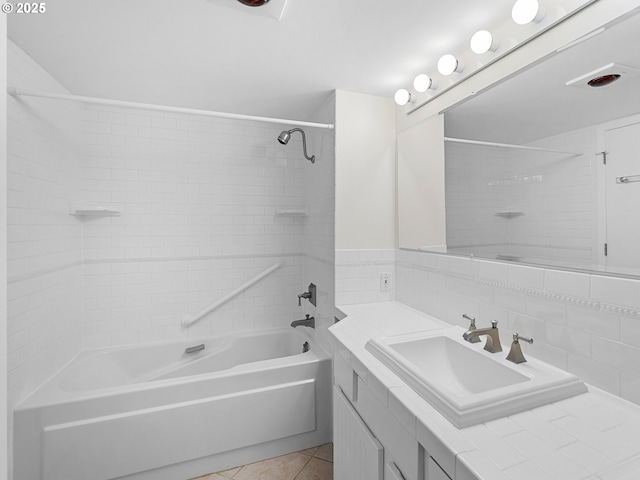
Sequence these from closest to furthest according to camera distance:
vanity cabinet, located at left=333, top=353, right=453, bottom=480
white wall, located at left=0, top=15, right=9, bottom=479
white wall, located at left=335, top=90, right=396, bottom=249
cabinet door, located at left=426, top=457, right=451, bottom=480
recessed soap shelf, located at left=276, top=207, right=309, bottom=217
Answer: white wall, located at left=0, top=15, right=9, bottom=479
cabinet door, located at left=426, top=457, right=451, bottom=480
vanity cabinet, located at left=333, top=353, right=453, bottom=480
white wall, located at left=335, top=90, right=396, bottom=249
recessed soap shelf, located at left=276, top=207, right=309, bottom=217

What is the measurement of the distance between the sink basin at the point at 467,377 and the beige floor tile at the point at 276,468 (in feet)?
3.82

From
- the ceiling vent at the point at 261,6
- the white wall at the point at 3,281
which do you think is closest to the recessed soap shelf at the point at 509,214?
the ceiling vent at the point at 261,6

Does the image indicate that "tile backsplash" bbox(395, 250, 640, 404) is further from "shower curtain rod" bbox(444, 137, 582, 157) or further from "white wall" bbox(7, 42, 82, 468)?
"white wall" bbox(7, 42, 82, 468)

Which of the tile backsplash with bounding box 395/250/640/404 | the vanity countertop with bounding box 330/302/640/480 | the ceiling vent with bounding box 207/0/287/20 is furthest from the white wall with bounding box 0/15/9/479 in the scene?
the tile backsplash with bounding box 395/250/640/404

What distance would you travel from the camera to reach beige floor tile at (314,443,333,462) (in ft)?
6.63

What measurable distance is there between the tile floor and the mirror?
161 centimetres

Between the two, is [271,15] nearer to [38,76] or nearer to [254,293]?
[38,76]

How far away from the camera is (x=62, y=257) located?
212cm

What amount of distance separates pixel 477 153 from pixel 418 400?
1243mm

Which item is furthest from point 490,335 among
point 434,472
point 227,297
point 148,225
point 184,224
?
point 148,225

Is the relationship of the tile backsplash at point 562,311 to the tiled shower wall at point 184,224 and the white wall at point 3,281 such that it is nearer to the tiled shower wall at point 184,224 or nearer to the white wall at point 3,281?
the white wall at point 3,281

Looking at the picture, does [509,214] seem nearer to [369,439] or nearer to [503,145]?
[503,145]

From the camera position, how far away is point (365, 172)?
7.17ft

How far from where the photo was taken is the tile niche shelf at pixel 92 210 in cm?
224
